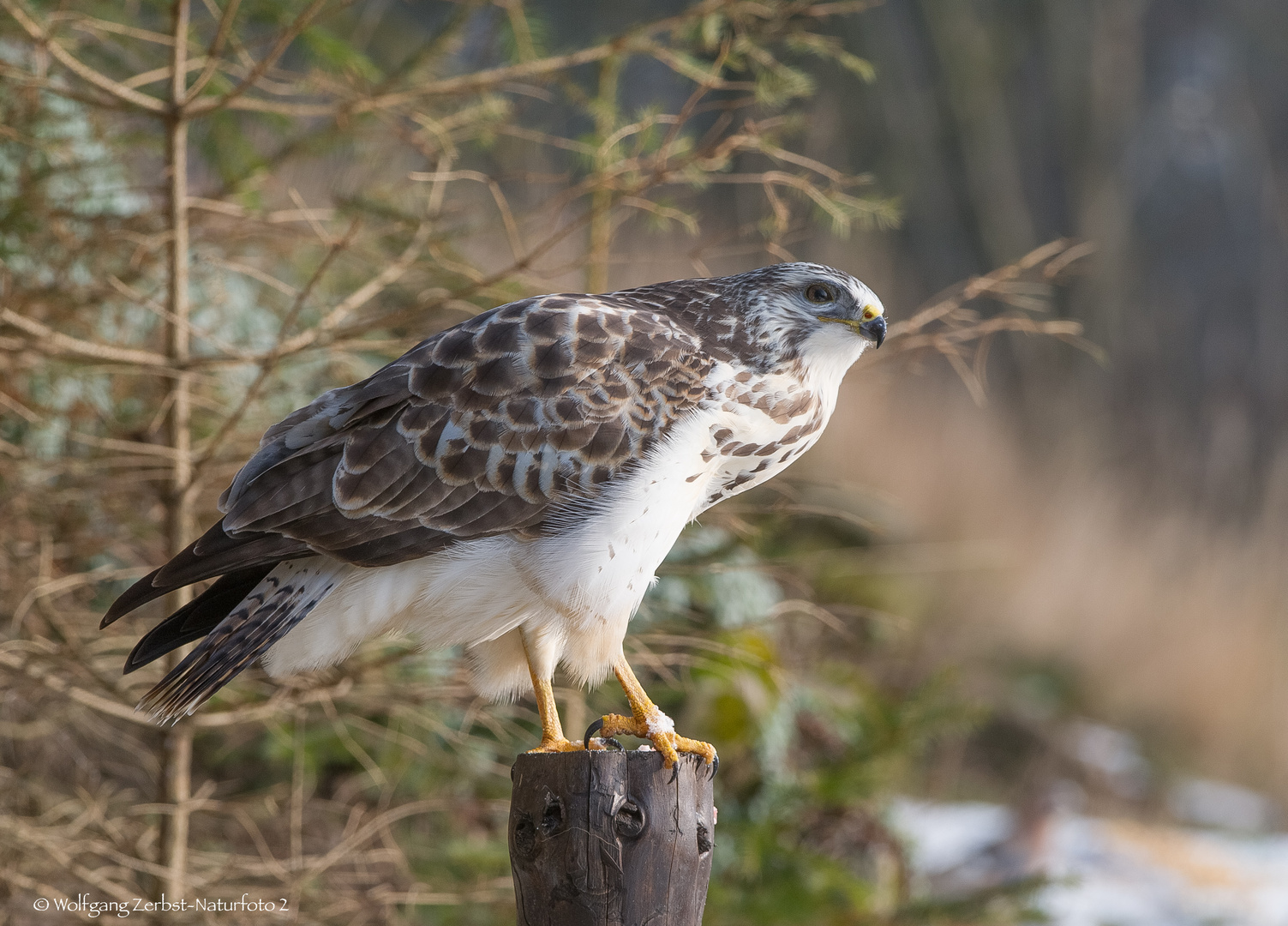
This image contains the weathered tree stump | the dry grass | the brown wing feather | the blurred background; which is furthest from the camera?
the dry grass

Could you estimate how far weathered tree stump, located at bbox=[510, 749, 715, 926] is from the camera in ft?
7.95

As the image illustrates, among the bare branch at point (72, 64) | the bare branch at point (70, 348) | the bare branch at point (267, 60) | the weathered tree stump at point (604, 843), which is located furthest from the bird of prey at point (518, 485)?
the bare branch at point (72, 64)

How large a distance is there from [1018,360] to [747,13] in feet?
40.7

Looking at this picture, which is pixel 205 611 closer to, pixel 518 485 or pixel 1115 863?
pixel 518 485

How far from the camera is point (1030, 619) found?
9.57 m

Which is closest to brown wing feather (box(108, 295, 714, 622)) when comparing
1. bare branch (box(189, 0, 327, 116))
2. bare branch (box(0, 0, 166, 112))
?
bare branch (box(189, 0, 327, 116))

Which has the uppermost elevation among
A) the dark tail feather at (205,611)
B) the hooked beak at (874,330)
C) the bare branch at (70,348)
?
the bare branch at (70,348)

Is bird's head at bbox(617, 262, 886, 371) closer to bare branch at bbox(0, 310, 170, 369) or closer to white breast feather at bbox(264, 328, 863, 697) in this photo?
white breast feather at bbox(264, 328, 863, 697)

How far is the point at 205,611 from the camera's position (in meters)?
2.84

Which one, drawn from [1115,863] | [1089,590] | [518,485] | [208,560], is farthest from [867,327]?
[1089,590]

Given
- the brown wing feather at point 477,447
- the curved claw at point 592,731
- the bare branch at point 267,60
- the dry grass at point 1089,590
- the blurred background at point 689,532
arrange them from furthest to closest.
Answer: the dry grass at point 1089,590 < the blurred background at point 689,532 < the bare branch at point 267,60 < the curved claw at point 592,731 < the brown wing feather at point 477,447

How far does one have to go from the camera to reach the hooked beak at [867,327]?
275 centimetres

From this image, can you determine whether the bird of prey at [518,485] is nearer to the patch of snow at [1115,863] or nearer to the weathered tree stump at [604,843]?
the weathered tree stump at [604,843]

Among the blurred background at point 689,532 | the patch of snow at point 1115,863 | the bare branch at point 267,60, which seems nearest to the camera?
the bare branch at point 267,60
